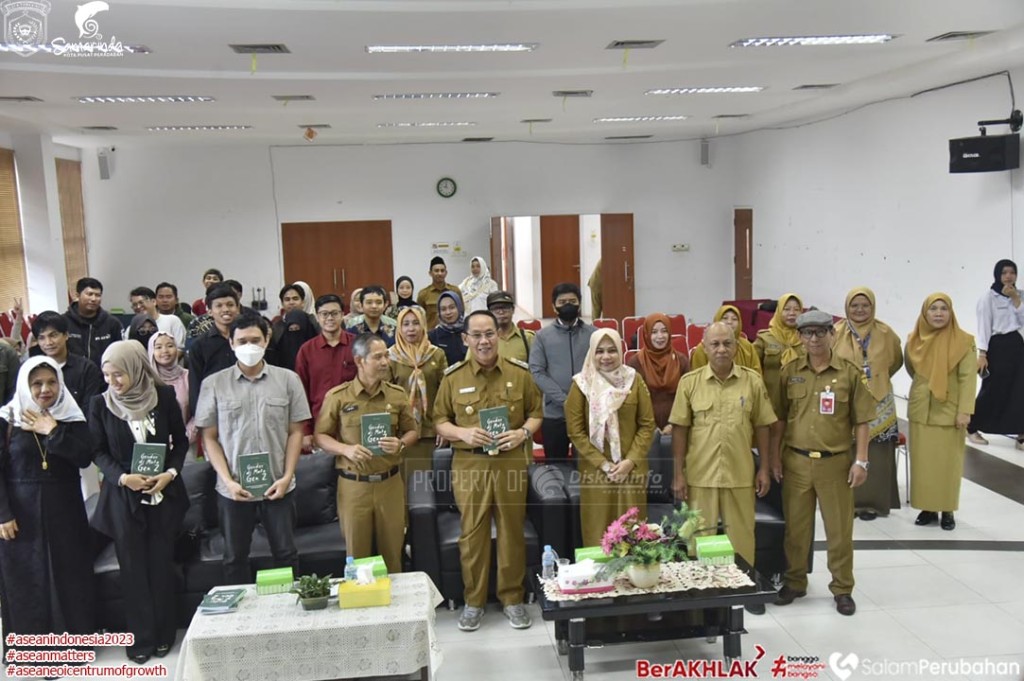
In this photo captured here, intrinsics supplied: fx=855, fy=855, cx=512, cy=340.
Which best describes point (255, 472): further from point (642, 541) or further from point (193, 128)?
point (193, 128)

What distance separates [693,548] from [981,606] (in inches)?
68.4

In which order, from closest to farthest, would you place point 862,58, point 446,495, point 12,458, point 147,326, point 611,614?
1. point 611,614
2. point 12,458
3. point 446,495
4. point 147,326
5. point 862,58

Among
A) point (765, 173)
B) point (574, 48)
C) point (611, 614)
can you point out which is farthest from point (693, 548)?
point (765, 173)

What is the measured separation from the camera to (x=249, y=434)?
416 cm

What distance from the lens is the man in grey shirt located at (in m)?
4.15

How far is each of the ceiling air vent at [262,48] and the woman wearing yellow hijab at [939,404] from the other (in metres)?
4.86

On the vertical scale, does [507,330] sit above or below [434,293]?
below

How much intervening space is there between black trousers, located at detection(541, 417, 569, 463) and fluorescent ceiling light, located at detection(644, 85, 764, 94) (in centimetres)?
493

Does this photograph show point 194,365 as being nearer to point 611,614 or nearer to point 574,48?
point 611,614

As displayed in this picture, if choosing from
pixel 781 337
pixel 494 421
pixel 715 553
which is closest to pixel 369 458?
pixel 494 421

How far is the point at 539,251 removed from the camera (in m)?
16.7

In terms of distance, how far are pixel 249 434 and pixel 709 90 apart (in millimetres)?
6928

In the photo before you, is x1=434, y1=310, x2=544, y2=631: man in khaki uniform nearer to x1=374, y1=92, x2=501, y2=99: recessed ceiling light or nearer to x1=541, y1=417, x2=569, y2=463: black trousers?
x1=541, y1=417, x2=569, y2=463: black trousers

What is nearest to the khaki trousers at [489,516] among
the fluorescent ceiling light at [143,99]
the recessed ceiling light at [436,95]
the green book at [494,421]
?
the green book at [494,421]
